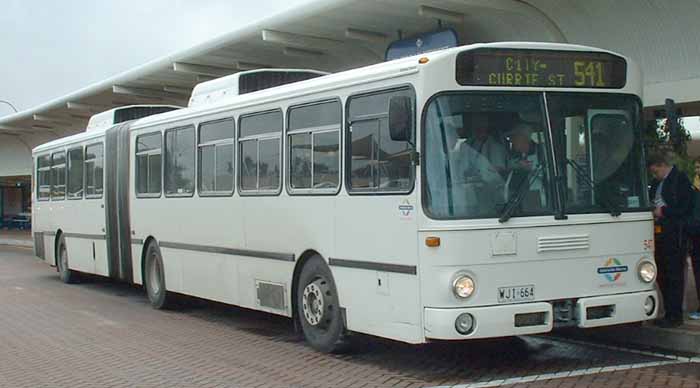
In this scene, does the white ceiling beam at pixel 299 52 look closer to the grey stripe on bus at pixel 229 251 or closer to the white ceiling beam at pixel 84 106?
the grey stripe on bus at pixel 229 251

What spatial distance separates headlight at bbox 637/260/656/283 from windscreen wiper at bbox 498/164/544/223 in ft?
4.73

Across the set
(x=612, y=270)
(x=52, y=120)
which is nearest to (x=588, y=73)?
(x=612, y=270)

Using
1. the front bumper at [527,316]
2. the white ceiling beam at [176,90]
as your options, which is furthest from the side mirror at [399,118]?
the white ceiling beam at [176,90]

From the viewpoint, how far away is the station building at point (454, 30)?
14656 millimetres

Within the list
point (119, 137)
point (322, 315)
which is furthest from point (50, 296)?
point (322, 315)

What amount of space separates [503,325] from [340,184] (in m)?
2.32

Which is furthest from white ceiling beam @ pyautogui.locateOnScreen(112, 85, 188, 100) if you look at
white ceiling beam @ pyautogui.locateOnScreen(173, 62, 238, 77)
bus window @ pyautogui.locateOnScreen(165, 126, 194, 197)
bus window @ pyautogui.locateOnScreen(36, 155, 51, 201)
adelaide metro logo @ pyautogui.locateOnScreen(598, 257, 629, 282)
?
adelaide metro logo @ pyautogui.locateOnScreen(598, 257, 629, 282)

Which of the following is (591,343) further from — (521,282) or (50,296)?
(50,296)

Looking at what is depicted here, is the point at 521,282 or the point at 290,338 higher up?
the point at 521,282

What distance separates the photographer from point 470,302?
8203mm

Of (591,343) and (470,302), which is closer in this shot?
(470,302)

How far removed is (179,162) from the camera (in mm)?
13609

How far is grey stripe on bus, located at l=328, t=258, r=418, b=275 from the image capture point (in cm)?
850

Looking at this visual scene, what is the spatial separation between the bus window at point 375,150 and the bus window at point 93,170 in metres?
8.80
